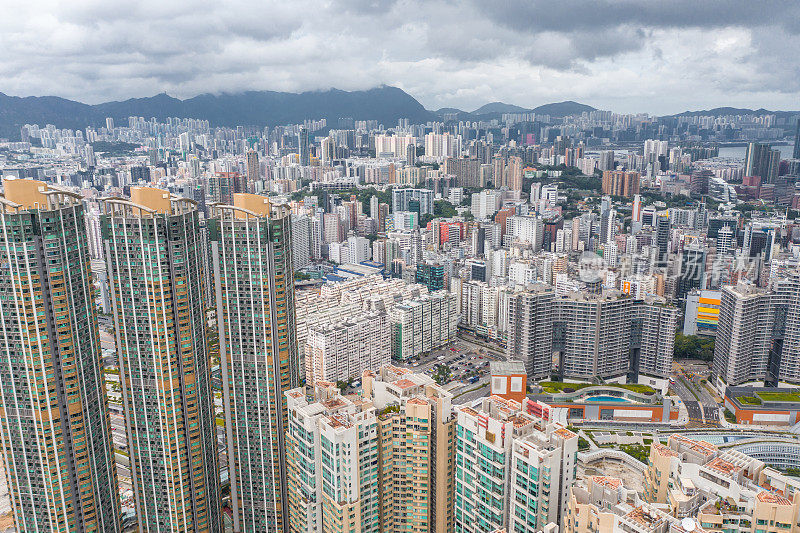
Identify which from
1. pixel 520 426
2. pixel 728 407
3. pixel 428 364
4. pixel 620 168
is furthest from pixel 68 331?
pixel 620 168

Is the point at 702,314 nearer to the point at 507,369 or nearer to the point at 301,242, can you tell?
the point at 507,369

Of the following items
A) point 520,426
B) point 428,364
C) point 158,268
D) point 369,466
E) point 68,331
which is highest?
point 158,268

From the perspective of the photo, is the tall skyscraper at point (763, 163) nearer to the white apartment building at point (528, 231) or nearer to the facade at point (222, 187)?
the white apartment building at point (528, 231)

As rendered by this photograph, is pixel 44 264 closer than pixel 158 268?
Yes

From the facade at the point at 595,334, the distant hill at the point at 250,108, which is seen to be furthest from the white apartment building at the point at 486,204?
the distant hill at the point at 250,108

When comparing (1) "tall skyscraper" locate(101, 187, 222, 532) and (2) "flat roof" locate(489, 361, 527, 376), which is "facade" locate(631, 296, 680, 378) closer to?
(2) "flat roof" locate(489, 361, 527, 376)

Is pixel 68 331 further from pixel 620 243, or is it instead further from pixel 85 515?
pixel 620 243

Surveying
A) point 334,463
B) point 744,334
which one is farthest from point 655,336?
point 334,463

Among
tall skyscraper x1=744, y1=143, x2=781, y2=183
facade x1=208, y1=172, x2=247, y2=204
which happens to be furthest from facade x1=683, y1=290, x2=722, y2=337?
facade x1=208, y1=172, x2=247, y2=204
